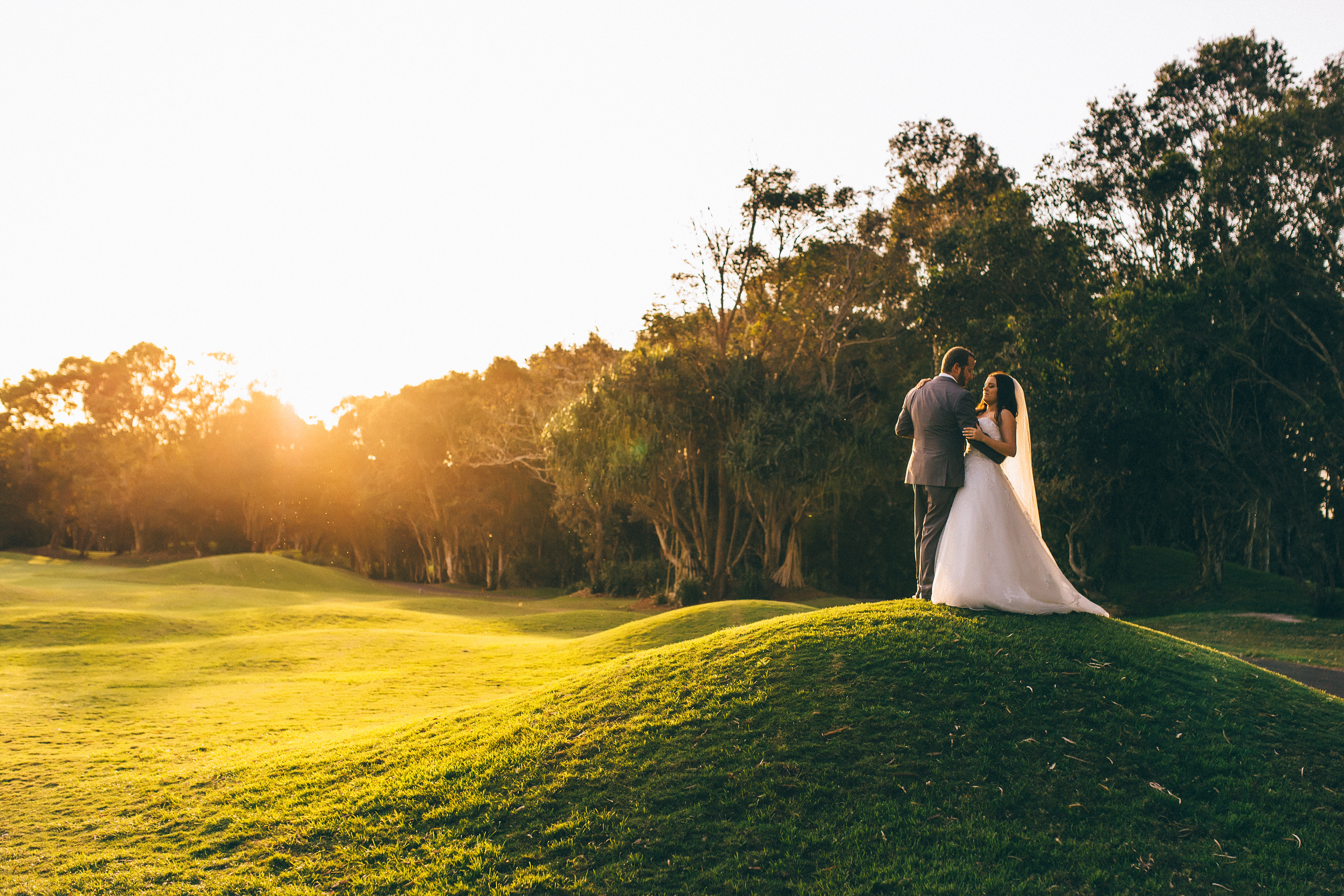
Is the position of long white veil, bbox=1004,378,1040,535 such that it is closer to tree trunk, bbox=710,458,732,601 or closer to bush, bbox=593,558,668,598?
tree trunk, bbox=710,458,732,601

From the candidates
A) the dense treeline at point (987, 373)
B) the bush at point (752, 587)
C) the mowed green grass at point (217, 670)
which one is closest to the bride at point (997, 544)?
the mowed green grass at point (217, 670)

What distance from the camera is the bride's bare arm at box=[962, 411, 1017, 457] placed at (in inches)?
303

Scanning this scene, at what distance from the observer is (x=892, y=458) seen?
3008 cm

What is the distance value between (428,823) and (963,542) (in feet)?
17.0

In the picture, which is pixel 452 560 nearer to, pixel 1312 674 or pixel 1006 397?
pixel 1312 674

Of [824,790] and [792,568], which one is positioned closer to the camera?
[824,790]

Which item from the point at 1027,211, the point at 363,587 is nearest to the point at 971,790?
the point at 1027,211

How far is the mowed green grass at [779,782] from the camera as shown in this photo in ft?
15.9

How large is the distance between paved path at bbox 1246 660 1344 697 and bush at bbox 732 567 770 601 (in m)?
15.1

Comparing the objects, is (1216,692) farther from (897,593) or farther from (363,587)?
(363,587)

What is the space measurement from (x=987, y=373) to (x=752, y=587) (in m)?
10.6

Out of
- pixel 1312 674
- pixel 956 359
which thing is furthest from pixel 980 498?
pixel 1312 674

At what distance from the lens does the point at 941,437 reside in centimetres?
790

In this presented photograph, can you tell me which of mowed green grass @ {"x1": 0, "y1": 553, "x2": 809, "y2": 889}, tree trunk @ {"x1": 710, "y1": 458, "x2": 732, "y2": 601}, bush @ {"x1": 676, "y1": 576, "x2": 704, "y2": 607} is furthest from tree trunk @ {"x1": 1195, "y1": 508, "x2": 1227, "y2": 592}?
mowed green grass @ {"x1": 0, "y1": 553, "x2": 809, "y2": 889}
